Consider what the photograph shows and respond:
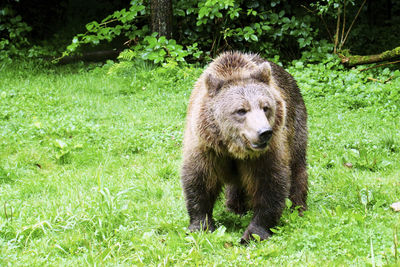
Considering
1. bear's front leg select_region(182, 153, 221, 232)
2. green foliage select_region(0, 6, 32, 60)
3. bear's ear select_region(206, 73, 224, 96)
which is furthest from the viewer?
green foliage select_region(0, 6, 32, 60)

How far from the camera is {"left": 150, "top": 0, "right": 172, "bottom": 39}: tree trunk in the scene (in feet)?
32.5

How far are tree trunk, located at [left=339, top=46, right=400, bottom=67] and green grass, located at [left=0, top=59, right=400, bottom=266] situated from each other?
345 millimetres

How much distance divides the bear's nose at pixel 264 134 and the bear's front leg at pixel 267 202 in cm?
Answer: 60

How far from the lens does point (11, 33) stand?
1097 centimetres

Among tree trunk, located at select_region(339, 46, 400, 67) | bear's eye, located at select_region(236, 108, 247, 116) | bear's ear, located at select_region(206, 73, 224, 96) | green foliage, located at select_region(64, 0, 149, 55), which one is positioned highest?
bear's ear, located at select_region(206, 73, 224, 96)

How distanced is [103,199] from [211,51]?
22.2ft

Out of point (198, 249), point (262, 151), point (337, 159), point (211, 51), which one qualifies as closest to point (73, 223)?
point (198, 249)

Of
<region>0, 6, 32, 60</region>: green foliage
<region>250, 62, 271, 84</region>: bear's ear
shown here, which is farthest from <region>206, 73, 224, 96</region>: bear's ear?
<region>0, 6, 32, 60</region>: green foliage

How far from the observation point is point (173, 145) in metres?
6.92

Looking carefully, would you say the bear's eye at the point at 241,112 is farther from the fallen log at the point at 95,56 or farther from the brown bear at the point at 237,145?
the fallen log at the point at 95,56

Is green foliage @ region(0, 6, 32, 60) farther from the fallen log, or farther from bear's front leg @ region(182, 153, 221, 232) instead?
bear's front leg @ region(182, 153, 221, 232)

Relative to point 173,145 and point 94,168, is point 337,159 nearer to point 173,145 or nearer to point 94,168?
point 173,145

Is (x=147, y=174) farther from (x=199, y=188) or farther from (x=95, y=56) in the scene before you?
(x=95, y=56)

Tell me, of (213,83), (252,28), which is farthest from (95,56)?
(213,83)
